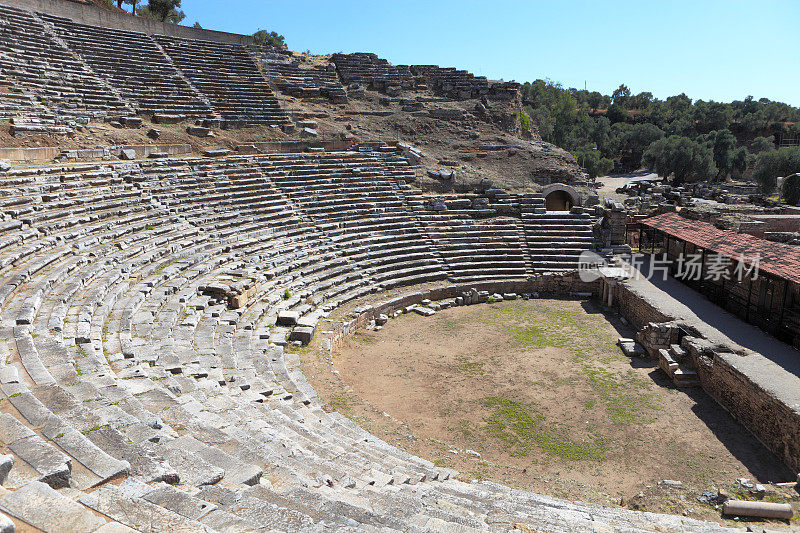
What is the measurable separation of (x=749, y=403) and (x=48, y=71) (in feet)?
84.7

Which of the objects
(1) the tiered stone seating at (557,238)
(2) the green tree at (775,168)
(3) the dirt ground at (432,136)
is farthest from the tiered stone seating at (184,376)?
(2) the green tree at (775,168)

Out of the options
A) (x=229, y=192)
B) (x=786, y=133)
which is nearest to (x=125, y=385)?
(x=229, y=192)

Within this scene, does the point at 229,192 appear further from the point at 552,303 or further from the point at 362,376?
the point at 552,303

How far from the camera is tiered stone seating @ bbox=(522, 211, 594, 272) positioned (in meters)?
19.1

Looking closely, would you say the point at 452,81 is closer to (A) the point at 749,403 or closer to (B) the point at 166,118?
(B) the point at 166,118

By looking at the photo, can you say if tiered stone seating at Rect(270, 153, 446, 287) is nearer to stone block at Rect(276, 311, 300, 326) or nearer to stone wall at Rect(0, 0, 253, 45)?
A: stone block at Rect(276, 311, 300, 326)

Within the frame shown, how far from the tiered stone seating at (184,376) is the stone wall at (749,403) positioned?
11.5 ft

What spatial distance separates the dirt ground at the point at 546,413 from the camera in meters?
8.47

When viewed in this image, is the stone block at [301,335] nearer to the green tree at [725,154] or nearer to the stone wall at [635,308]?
the stone wall at [635,308]

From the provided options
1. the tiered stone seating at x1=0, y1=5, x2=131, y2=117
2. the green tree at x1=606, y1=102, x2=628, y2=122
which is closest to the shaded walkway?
the tiered stone seating at x1=0, y1=5, x2=131, y2=117

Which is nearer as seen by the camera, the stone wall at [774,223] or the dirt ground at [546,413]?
the dirt ground at [546,413]

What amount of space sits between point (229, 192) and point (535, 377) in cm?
1224

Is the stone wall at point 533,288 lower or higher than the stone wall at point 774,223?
lower

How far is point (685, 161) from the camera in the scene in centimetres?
4294
